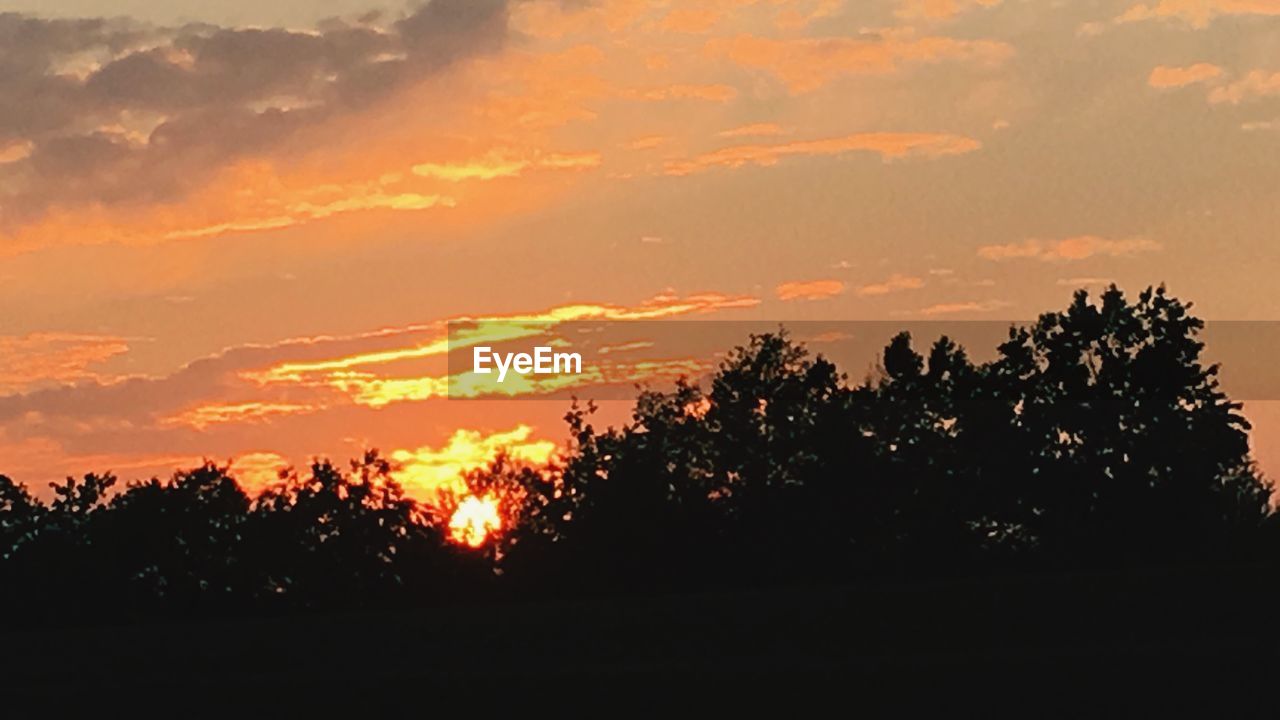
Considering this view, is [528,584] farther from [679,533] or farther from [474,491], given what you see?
[474,491]

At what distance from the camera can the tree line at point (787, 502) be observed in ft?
204

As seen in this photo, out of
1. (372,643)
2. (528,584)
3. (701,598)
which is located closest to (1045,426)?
(528,584)

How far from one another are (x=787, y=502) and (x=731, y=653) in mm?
26087

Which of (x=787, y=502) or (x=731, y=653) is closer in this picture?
(x=731, y=653)

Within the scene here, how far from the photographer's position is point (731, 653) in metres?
38.7

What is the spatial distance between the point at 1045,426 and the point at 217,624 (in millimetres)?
37514

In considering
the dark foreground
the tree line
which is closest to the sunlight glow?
the tree line

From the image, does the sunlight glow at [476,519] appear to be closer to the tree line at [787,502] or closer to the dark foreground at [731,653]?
the tree line at [787,502]

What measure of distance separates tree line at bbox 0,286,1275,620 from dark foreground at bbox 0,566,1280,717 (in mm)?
19716

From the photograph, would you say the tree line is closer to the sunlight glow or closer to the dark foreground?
the sunlight glow

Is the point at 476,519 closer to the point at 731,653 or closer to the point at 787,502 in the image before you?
the point at 787,502

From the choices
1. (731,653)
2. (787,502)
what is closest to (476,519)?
(787,502)

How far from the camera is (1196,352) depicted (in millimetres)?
72000

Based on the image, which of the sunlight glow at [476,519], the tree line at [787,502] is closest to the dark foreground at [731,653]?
the tree line at [787,502]
